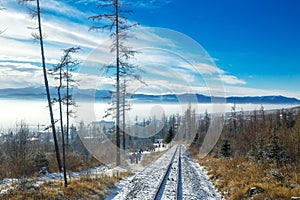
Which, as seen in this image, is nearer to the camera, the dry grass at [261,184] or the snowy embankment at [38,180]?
the dry grass at [261,184]

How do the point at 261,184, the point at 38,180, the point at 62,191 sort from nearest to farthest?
1. the point at 62,191
2. the point at 261,184
3. the point at 38,180

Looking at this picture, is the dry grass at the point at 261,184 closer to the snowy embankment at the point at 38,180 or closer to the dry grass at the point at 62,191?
the dry grass at the point at 62,191

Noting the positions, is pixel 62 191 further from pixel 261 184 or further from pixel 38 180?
pixel 261 184

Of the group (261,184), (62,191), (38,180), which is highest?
(261,184)

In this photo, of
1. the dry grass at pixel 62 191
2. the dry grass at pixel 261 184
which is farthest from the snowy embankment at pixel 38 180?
the dry grass at pixel 261 184

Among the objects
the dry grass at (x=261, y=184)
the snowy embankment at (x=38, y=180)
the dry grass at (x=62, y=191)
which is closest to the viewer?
the dry grass at (x=261, y=184)

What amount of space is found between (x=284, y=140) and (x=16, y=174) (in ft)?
62.3

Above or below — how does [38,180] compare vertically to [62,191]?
below

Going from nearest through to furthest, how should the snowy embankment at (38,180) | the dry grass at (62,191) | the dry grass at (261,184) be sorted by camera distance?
1. the dry grass at (261,184)
2. the dry grass at (62,191)
3. the snowy embankment at (38,180)

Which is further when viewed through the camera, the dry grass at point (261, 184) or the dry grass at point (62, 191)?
the dry grass at point (62, 191)

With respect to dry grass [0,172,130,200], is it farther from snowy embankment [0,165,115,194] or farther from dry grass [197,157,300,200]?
dry grass [197,157,300,200]

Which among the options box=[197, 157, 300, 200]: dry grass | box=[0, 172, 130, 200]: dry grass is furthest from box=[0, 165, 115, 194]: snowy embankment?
box=[197, 157, 300, 200]: dry grass

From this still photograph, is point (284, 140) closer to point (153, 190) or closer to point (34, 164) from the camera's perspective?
point (153, 190)

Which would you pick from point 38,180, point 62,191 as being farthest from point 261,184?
point 38,180
